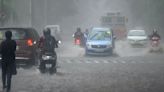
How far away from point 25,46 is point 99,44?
13.1 m

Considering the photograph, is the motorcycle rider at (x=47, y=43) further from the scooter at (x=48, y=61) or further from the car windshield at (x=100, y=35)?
the car windshield at (x=100, y=35)

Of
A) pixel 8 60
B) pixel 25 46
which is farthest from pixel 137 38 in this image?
pixel 8 60

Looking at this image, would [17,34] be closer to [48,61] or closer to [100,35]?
[48,61]

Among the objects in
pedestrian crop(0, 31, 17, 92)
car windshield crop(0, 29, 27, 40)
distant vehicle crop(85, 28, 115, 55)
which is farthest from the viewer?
distant vehicle crop(85, 28, 115, 55)

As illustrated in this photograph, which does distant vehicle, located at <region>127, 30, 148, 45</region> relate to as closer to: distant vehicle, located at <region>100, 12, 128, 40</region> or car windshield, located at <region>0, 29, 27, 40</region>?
distant vehicle, located at <region>100, 12, 128, 40</region>

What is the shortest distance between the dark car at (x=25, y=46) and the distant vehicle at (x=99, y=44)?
1233 centimetres

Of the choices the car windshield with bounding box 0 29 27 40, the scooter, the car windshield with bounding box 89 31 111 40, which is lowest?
the scooter

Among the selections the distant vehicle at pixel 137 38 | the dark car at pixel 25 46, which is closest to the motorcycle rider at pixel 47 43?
the dark car at pixel 25 46

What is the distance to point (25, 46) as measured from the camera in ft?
83.3

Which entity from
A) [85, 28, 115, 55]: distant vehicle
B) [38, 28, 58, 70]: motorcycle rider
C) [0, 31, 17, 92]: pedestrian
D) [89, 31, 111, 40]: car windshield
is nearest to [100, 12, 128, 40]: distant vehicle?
[89, 31, 111, 40]: car windshield

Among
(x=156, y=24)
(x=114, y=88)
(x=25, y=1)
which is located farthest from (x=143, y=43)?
(x=25, y=1)

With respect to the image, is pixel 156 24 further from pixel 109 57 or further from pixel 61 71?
pixel 61 71

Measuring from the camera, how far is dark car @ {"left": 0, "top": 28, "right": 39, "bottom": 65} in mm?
25266

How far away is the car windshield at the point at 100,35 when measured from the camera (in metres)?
39.5
